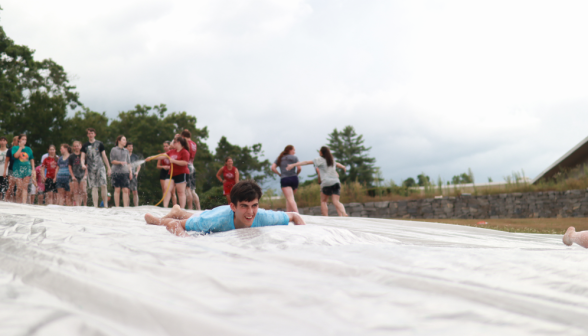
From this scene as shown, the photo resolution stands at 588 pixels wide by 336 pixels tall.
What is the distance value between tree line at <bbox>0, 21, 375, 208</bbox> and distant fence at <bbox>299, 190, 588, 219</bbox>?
9202 mm

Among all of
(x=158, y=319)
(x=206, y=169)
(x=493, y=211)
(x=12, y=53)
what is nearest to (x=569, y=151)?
(x=493, y=211)

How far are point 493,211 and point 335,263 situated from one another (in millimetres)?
11048

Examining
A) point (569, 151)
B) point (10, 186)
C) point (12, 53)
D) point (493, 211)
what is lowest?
point (493, 211)

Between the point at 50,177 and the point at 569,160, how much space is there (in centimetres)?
1573

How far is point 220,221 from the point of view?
3.30 meters

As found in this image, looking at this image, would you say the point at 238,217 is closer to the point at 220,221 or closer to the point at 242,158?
the point at 220,221

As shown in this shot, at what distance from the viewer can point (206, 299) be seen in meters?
1.27

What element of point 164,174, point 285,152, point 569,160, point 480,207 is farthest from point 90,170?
point 569,160

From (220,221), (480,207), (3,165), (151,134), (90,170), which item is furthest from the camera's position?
(151,134)

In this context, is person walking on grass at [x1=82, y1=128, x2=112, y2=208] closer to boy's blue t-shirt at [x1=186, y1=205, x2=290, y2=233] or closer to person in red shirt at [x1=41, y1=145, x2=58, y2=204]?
person in red shirt at [x1=41, y1=145, x2=58, y2=204]

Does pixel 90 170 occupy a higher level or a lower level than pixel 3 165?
lower

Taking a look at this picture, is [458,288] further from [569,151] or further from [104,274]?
[569,151]

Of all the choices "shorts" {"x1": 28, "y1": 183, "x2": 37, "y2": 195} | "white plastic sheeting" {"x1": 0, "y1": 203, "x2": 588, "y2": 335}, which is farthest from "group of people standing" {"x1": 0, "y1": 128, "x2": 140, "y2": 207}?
"white plastic sheeting" {"x1": 0, "y1": 203, "x2": 588, "y2": 335}

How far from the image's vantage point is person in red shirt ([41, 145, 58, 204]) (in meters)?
9.12
